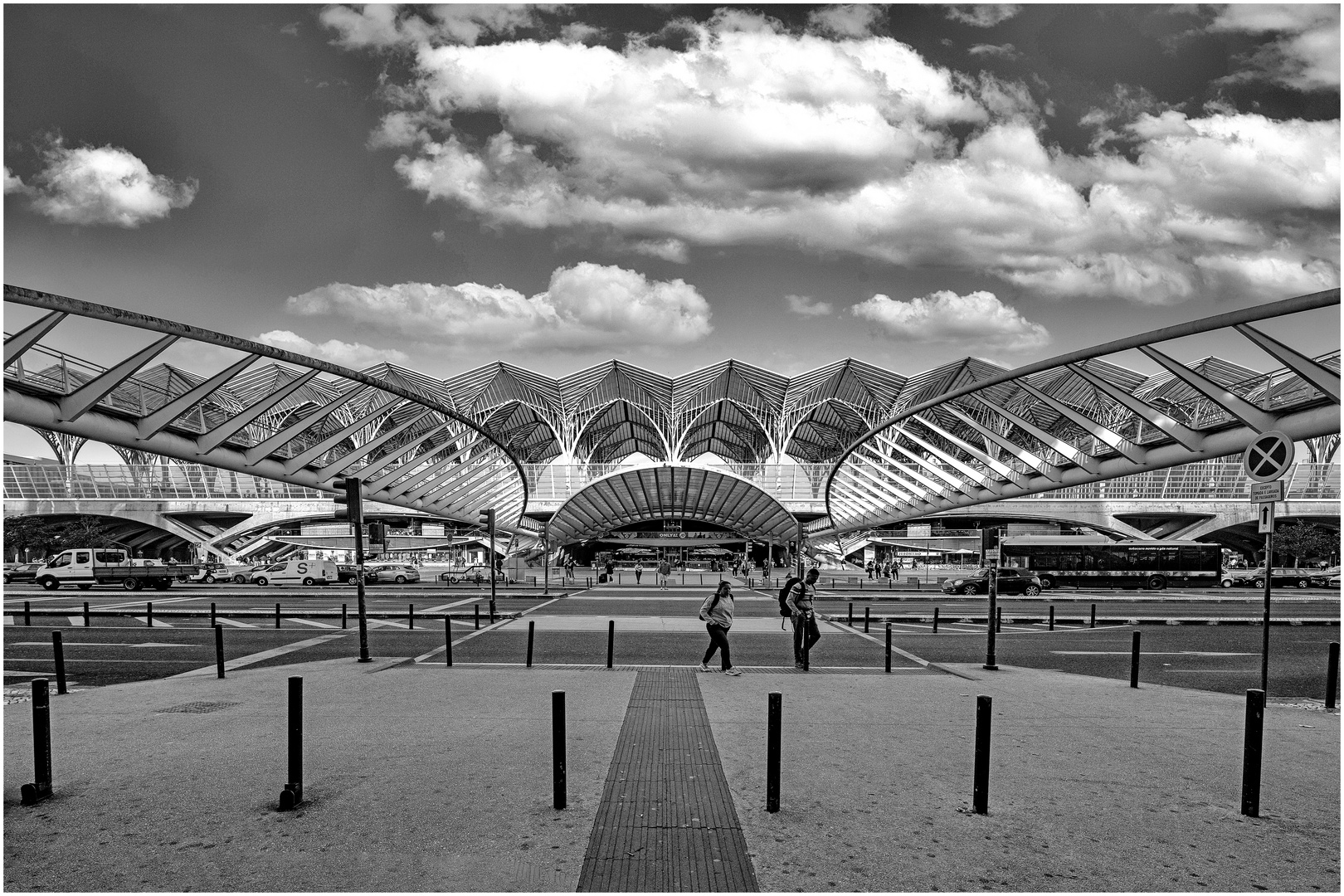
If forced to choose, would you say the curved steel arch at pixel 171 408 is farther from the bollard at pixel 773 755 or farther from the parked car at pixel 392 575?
the parked car at pixel 392 575

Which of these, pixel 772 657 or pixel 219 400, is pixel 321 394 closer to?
pixel 219 400

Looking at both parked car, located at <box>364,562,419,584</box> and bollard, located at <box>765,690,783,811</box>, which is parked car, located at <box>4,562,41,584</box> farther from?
bollard, located at <box>765,690,783,811</box>

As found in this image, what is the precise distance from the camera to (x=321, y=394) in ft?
301

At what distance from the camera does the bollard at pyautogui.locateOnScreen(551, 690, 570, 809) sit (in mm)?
6449

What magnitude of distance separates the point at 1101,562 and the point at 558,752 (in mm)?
50058

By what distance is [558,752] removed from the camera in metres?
6.54

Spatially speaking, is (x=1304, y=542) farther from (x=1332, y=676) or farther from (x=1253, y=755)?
(x=1253, y=755)

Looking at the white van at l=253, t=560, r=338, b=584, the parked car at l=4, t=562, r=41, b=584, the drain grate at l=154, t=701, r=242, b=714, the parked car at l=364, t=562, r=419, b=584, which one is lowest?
the parked car at l=4, t=562, r=41, b=584

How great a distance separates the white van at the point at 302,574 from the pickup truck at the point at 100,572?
6241mm

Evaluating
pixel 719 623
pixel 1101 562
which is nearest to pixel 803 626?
pixel 719 623

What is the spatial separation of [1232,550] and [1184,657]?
330ft

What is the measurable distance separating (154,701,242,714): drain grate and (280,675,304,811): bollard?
4182mm

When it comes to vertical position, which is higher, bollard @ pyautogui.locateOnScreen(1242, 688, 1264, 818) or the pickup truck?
bollard @ pyautogui.locateOnScreen(1242, 688, 1264, 818)

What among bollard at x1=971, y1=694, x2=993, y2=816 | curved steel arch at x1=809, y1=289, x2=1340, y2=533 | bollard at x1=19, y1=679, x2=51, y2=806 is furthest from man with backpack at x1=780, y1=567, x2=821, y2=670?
bollard at x1=19, y1=679, x2=51, y2=806
